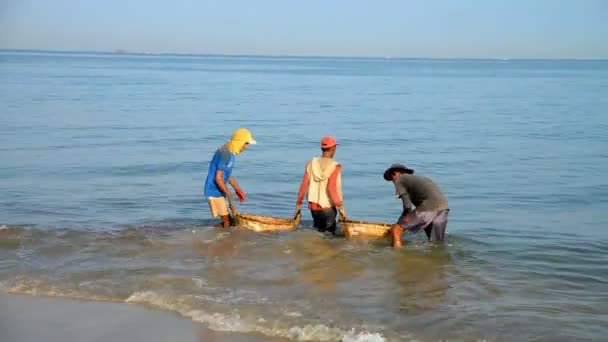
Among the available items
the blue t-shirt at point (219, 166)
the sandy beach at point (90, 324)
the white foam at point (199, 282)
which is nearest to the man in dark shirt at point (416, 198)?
the blue t-shirt at point (219, 166)

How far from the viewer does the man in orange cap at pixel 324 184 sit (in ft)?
33.8

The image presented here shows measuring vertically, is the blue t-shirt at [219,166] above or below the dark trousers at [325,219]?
above

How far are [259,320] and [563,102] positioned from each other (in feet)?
130

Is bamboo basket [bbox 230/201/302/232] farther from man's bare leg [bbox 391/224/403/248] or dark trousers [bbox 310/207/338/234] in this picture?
man's bare leg [bbox 391/224/403/248]

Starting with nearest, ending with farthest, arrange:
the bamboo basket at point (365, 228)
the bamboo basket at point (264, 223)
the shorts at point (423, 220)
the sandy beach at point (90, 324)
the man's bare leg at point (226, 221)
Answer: the sandy beach at point (90, 324), the shorts at point (423, 220), the bamboo basket at point (365, 228), the bamboo basket at point (264, 223), the man's bare leg at point (226, 221)

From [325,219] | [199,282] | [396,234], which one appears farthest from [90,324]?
[396,234]

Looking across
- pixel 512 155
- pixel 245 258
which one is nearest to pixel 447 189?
pixel 512 155

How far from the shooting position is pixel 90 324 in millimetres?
7168

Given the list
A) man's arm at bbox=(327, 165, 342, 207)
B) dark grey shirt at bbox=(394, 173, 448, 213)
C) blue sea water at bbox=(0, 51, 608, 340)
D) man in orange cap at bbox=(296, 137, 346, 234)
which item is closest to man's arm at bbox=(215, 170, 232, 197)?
blue sea water at bbox=(0, 51, 608, 340)

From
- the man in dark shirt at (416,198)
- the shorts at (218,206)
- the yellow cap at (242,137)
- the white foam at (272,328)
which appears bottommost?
the white foam at (272,328)

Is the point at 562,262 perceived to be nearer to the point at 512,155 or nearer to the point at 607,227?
the point at 607,227

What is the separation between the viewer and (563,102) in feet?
141

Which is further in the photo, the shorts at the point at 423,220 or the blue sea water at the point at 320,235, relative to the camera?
the shorts at the point at 423,220

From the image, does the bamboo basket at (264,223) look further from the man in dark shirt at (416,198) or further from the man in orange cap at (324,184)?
the man in dark shirt at (416,198)
